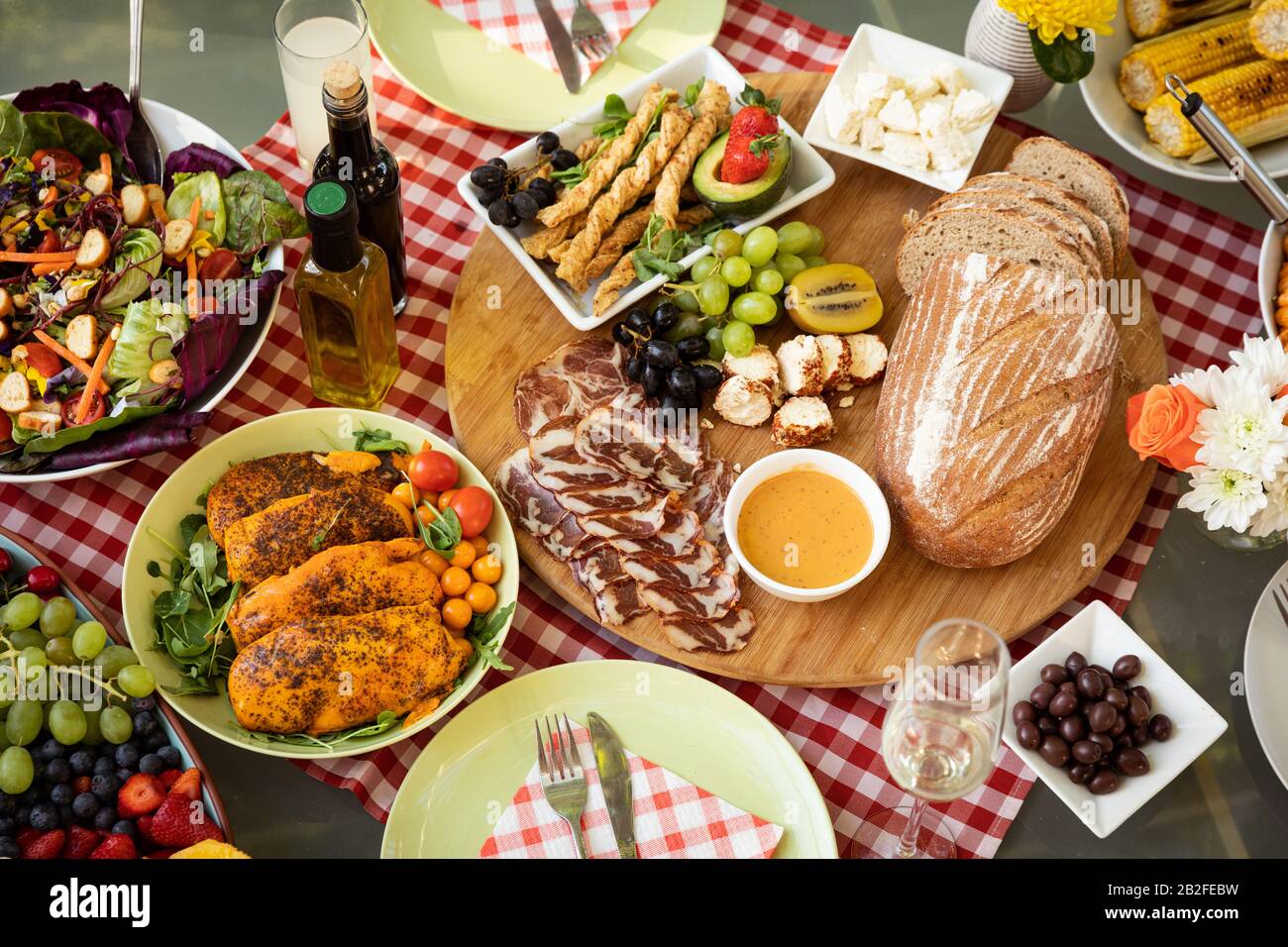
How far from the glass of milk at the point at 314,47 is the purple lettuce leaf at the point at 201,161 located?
0.66ft

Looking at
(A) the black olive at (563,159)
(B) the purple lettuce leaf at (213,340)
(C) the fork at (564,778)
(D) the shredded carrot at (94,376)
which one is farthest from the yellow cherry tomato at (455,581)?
(A) the black olive at (563,159)

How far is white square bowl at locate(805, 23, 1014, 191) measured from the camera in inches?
94.7

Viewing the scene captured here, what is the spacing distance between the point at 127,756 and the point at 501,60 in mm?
1601

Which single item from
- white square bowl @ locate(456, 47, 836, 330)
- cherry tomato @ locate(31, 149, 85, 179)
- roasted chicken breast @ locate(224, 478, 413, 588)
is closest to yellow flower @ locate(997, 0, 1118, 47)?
white square bowl @ locate(456, 47, 836, 330)

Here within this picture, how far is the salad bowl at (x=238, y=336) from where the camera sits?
2.04 metres

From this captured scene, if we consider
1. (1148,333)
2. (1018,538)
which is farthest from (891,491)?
(1148,333)

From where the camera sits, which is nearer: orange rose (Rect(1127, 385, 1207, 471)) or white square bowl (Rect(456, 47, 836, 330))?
orange rose (Rect(1127, 385, 1207, 471))

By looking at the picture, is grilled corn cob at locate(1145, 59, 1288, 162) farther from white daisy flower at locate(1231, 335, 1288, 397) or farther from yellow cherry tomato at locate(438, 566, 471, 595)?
yellow cherry tomato at locate(438, 566, 471, 595)

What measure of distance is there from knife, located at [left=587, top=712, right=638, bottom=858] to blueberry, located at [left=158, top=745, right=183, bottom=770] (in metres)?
0.62

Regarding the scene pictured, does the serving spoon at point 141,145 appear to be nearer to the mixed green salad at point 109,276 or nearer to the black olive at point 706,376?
the mixed green salad at point 109,276

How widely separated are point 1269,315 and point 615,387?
3.90 feet

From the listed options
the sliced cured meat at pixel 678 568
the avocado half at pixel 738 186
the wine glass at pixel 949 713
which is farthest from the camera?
the avocado half at pixel 738 186

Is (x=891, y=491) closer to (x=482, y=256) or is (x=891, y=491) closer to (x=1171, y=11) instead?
(x=482, y=256)

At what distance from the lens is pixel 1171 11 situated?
2.49 metres
